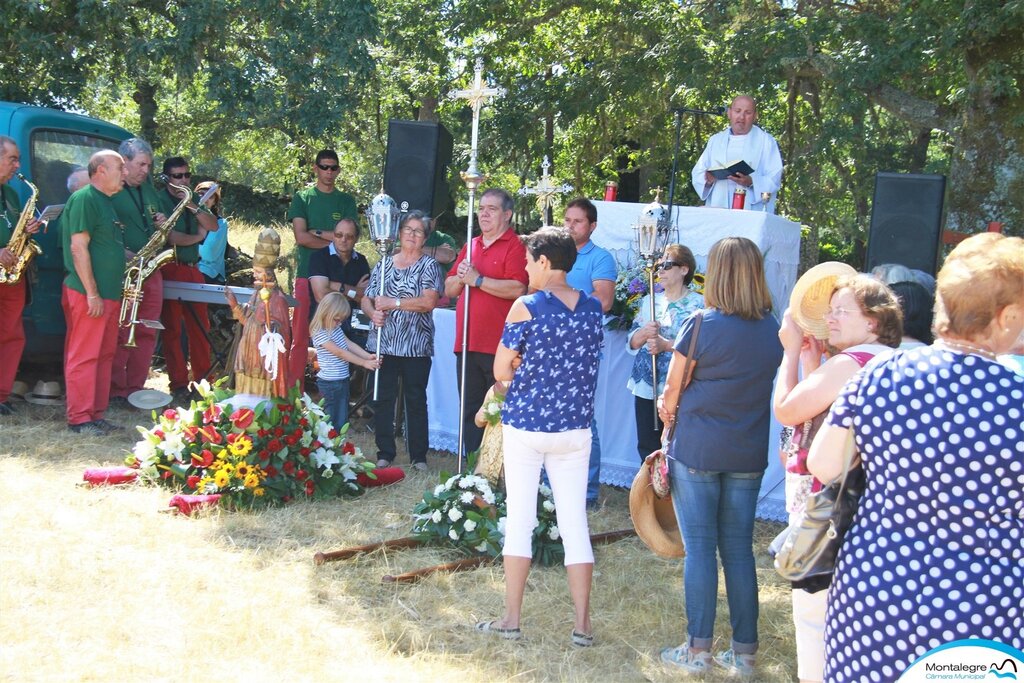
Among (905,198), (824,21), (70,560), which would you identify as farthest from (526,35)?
(70,560)

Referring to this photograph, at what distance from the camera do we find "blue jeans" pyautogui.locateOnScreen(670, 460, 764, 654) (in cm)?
410

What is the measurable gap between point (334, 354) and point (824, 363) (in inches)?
172

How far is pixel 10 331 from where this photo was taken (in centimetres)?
791

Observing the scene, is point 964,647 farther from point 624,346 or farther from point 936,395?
point 624,346

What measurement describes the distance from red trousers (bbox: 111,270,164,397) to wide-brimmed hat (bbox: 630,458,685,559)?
540 centimetres

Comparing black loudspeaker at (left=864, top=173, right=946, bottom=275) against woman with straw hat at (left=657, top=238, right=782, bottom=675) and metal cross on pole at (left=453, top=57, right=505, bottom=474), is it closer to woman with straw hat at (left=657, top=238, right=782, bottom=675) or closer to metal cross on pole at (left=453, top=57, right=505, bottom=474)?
metal cross on pole at (left=453, top=57, right=505, bottom=474)

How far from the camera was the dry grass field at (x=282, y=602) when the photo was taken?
13.3 feet

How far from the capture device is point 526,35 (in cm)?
1214

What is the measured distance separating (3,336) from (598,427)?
4.34 metres

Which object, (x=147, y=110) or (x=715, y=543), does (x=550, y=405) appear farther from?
(x=147, y=110)

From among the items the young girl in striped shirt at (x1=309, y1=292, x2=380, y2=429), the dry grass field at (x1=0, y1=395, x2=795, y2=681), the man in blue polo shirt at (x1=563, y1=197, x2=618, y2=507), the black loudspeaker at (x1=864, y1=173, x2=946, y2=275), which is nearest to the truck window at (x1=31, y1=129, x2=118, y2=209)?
the young girl in striped shirt at (x1=309, y1=292, x2=380, y2=429)

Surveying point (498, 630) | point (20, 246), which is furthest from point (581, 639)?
point (20, 246)

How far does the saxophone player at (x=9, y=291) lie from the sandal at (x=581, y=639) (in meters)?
5.21

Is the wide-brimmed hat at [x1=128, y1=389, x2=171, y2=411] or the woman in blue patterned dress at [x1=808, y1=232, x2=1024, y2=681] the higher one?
the woman in blue patterned dress at [x1=808, y1=232, x2=1024, y2=681]
